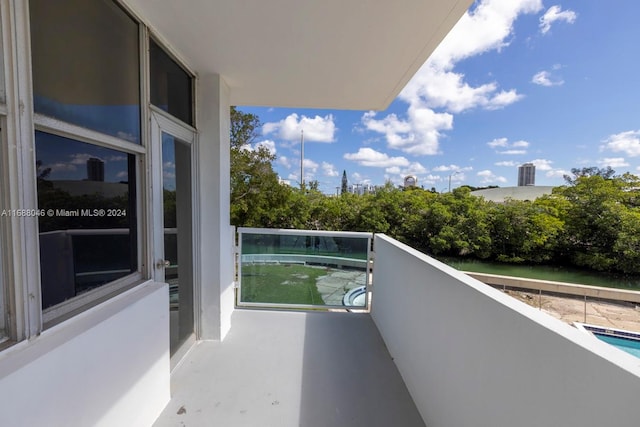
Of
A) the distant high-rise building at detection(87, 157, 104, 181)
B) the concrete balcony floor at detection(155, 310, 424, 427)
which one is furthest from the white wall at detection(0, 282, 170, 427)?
the distant high-rise building at detection(87, 157, 104, 181)

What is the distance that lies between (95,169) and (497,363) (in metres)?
2.08

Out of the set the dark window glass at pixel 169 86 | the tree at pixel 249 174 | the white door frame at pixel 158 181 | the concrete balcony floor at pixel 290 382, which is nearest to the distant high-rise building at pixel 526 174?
the tree at pixel 249 174

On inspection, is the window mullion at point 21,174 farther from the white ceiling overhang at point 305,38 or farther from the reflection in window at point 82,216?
the white ceiling overhang at point 305,38

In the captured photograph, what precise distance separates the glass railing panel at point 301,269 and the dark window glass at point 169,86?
1732mm

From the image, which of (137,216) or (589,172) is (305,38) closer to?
(137,216)

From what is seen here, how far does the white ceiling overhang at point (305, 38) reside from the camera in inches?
65.9

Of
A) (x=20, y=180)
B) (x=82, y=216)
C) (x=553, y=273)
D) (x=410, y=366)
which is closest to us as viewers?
(x=20, y=180)

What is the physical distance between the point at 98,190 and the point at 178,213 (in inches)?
39.2

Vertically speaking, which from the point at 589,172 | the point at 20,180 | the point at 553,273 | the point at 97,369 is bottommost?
the point at 553,273

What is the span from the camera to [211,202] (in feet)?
8.95

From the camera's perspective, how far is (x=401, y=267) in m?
2.45

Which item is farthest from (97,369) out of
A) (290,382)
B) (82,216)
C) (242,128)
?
(242,128)

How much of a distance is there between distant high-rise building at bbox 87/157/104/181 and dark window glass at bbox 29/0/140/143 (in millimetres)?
161

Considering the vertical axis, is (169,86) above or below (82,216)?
above
